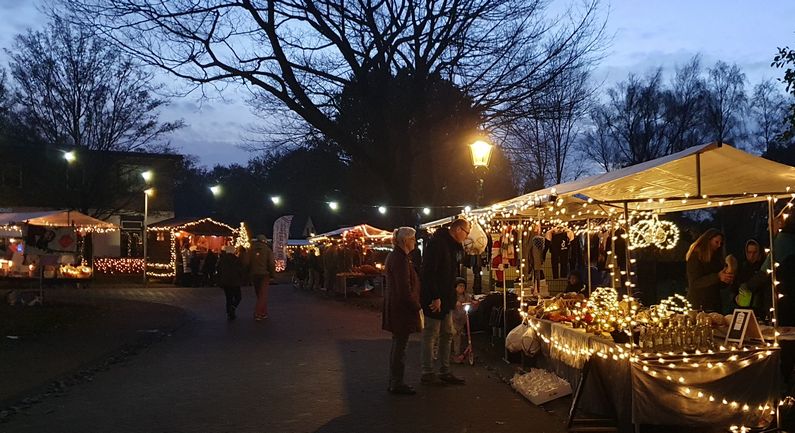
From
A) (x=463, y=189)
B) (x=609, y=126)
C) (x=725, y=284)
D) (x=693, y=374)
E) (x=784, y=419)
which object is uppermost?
(x=609, y=126)

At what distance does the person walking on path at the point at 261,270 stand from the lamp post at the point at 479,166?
4641 millimetres

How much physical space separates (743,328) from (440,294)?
314 cm

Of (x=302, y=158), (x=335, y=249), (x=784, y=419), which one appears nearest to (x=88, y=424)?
(x=784, y=419)

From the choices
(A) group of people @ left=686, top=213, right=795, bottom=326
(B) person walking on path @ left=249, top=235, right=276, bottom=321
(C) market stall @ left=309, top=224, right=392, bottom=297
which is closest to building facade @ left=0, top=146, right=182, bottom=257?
(C) market stall @ left=309, top=224, right=392, bottom=297

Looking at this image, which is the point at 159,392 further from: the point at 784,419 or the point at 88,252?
the point at 88,252

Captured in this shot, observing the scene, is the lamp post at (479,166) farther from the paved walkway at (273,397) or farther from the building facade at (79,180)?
the building facade at (79,180)

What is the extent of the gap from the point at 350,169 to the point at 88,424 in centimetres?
3139

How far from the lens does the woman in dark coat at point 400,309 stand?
802 centimetres

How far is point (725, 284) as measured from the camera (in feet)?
27.5

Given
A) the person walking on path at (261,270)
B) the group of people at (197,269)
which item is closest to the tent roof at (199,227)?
the group of people at (197,269)

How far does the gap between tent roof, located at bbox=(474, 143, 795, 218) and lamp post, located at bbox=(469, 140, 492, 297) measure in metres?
5.85

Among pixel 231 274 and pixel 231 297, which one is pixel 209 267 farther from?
pixel 231 274

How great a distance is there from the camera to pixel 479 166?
47.9 ft

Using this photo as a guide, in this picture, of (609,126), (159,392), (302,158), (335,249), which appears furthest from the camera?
(609,126)
